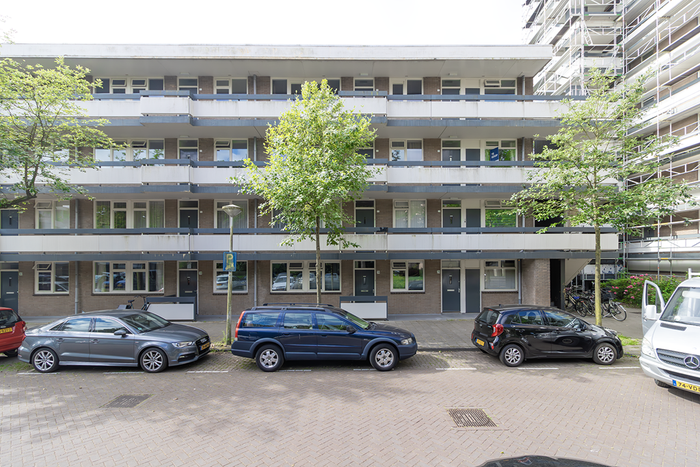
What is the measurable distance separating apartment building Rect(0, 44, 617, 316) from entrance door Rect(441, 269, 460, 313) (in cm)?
5

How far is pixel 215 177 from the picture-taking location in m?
14.2

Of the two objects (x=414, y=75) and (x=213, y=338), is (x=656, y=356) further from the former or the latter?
(x=414, y=75)

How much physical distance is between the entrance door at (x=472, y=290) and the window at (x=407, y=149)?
20.2 ft

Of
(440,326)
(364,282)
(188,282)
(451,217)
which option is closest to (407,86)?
(451,217)

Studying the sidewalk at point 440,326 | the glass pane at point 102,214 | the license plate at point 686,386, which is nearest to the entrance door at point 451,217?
the sidewalk at point 440,326

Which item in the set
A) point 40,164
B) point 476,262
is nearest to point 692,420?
point 476,262

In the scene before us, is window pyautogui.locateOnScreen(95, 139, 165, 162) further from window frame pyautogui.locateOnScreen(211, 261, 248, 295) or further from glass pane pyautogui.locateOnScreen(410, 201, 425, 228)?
glass pane pyautogui.locateOnScreen(410, 201, 425, 228)

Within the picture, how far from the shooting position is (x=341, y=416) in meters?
5.58

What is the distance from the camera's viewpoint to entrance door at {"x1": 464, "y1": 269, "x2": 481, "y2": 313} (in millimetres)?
15533

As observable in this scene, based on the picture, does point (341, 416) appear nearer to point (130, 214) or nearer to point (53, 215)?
point (130, 214)

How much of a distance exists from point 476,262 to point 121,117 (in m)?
17.7

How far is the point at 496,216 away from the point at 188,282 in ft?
49.9

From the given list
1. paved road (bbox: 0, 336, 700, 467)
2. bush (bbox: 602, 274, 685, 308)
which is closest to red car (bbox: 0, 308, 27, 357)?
paved road (bbox: 0, 336, 700, 467)

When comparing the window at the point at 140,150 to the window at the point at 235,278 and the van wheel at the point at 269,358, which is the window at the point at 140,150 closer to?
the window at the point at 235,278
